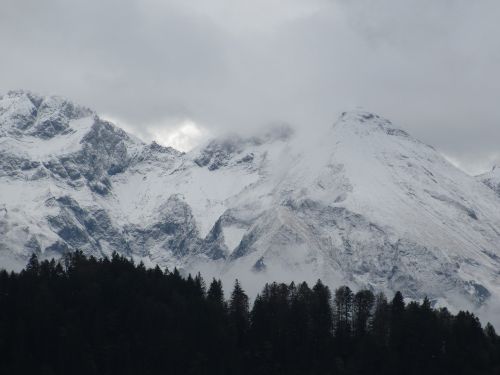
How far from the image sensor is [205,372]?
198500 mm

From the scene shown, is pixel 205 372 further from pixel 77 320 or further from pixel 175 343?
pixel 77 320

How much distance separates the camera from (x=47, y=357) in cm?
19125

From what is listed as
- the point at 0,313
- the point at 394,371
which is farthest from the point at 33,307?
the point at 394,371

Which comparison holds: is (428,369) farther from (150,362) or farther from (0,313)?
(0,313)

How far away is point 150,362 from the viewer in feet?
646

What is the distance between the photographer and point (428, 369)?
19950 cm

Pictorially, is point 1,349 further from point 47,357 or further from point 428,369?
point 428,369

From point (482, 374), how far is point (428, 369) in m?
8.75

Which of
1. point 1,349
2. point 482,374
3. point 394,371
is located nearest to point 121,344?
point 1,349

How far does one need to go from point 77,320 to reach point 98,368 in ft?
33.2

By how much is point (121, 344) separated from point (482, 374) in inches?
2267

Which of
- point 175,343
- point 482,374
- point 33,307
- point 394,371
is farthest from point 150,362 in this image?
point 482,374

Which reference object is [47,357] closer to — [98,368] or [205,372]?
[98,368]

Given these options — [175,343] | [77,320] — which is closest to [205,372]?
[175,343]
